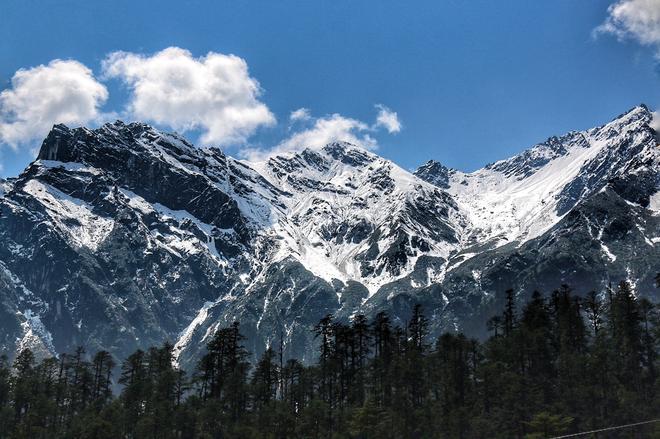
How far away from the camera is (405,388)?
10175 cm

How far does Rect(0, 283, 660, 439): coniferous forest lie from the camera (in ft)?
271

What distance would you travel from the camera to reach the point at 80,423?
10269 centimetres

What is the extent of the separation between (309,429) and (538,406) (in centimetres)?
2866

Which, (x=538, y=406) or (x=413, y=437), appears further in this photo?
(x=413, y=437)

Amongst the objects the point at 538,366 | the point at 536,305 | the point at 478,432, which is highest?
the point at 536,305

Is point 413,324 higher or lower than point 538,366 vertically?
higher

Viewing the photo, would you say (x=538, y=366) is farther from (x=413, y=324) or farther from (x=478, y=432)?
(x=413, y=324)

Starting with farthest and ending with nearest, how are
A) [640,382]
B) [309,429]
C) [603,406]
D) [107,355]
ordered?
1. [107,355]
2. [309,429]
3. [640,382]
4. [603,406]

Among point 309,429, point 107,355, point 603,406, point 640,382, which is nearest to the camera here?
point 603,406

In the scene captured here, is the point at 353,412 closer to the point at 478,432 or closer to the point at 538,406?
the point at 478,432

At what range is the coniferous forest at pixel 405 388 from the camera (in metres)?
82.5

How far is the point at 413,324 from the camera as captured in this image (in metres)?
116

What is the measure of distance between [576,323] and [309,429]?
3713 centimetres

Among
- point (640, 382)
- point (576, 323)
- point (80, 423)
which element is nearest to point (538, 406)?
point (640, 382)
